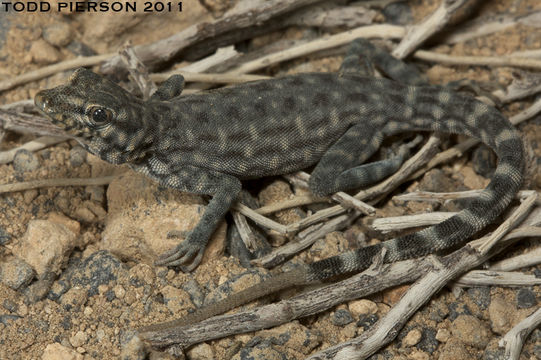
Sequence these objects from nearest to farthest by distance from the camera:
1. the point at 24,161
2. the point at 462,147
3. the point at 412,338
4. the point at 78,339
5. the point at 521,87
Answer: the point at 78,339, the point at 412,338, the point at 24,161, the point at 462,147, the point at 521,87

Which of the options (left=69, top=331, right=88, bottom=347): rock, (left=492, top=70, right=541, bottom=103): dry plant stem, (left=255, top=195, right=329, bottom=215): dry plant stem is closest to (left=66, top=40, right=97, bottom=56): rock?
(left=255, top=195, right=329, bottom=215): dry plant stem

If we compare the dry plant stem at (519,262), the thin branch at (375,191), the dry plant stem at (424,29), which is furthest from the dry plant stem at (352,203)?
the dry plant stem at (424,29)

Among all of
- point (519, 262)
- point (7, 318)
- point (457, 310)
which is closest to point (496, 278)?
point (519, 262)

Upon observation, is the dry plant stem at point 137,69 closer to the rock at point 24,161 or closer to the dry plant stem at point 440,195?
the rock at point 24,161

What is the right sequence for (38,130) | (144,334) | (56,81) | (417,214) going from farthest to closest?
(56,81) < (38,130) < (417,214) < (144,334)

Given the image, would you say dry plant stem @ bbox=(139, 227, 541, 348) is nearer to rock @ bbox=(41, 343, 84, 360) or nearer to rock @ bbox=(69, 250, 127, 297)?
rock @ bbox=(41, 343, 84, 360)

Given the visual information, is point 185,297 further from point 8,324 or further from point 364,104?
point 364,104

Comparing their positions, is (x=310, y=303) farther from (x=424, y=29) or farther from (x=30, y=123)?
(x=424, y=29)

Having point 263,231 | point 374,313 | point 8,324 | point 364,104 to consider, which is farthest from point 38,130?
point 374,313
